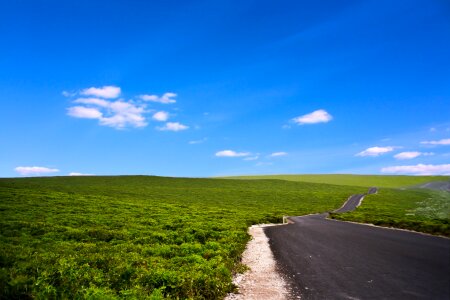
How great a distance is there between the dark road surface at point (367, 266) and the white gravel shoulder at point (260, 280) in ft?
2.00

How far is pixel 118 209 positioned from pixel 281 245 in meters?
27.3

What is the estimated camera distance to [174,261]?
1875 cm

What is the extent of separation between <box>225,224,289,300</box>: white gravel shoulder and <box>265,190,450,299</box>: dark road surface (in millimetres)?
611

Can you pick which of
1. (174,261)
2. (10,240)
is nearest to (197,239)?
(174,261)

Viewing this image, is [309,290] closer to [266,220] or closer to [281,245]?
[281,245]

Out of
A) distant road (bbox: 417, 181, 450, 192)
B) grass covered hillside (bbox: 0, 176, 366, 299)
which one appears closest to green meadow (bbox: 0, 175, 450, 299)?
grass covered hillside (bbox: 0, 176, 366, 299)

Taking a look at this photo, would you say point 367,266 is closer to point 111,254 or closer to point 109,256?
point 109,256

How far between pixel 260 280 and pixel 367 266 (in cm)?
579

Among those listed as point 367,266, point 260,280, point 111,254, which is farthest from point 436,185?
point 111,254

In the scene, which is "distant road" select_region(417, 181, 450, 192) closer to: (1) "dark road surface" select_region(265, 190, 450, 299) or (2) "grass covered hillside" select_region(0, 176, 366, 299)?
(1) "dark road surface" select_region(265, 190, 450, 299)

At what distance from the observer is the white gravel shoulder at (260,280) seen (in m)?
13.4

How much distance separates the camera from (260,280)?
15.7 m

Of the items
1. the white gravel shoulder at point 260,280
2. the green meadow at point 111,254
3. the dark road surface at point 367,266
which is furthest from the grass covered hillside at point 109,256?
the dark road surface at point 367,266

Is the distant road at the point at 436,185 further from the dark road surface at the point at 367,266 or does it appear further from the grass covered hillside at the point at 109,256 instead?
the grass covered hillside at the point at 109,256
